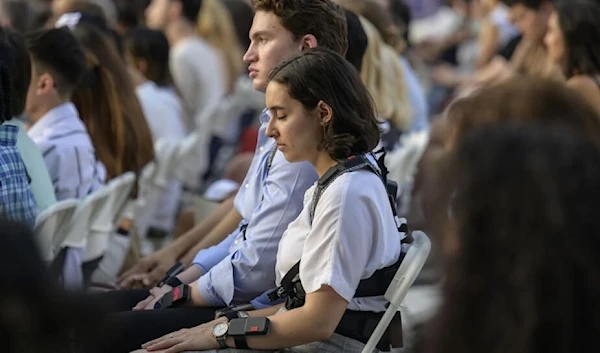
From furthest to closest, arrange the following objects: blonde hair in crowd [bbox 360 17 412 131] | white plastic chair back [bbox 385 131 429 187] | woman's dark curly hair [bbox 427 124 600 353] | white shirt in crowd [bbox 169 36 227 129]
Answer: white shirt in crowd [bbox 169 36 227 129]
white plastic chair back [bbox 385 131 429 187]
blonde hair in crowd [bbox 360 17 412 131]
woman's dark curly hair [bbox 427 124 600 353]

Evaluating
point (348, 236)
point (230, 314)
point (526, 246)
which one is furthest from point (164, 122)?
point (526, 246)

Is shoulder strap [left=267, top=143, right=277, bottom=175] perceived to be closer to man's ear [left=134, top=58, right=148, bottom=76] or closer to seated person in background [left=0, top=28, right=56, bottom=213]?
seated person in background [left=0, top=28, right=56, bottom=213]

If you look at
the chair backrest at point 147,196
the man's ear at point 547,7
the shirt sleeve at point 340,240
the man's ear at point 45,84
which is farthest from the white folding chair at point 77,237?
the man's ear at point 547,7

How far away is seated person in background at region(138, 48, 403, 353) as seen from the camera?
2744 millimetres

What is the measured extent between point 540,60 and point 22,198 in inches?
162

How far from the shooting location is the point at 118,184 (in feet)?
14.5

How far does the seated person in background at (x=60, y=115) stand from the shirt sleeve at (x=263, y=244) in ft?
4.37

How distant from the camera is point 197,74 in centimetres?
839

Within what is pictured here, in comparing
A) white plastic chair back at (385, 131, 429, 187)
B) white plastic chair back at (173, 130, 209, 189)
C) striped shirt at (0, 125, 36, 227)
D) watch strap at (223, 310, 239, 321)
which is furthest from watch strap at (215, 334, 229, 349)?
white plastic chair back at (173, 130, 209, 189)

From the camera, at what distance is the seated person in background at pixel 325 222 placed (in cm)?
274

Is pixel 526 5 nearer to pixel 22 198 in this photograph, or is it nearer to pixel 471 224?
pixel 22 198

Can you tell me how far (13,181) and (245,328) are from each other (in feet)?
3.44

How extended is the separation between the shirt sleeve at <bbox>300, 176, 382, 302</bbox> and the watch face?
0.89 ft

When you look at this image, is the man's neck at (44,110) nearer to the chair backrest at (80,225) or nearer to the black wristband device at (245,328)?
the chair backrest at (80,225)
